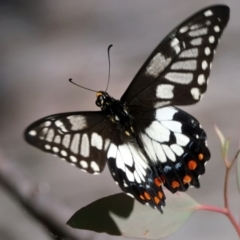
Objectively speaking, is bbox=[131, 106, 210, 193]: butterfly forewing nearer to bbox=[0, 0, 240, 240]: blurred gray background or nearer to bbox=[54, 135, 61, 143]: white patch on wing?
bbox=[54, 135, 61, 143]: white patch on wing

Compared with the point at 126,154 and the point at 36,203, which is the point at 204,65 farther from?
the point at 36,203

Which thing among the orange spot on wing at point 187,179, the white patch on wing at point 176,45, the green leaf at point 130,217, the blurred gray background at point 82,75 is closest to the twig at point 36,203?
the green leaf at point 130,217

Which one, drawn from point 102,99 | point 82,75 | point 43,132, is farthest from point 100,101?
point 82,75

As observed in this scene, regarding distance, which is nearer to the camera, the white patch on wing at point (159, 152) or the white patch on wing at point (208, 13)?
the white patch on wing at point (208, 13)

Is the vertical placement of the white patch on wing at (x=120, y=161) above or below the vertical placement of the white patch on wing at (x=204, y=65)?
below

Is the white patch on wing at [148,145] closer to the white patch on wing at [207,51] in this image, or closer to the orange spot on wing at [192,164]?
the orange spot on wing at [192,164]

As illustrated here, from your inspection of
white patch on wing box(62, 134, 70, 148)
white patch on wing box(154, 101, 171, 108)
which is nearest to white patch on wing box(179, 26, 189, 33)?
white patch on wing box(154, 101, 171, 108)

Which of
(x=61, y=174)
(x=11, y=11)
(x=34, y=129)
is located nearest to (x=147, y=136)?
(x=34, y=129)
